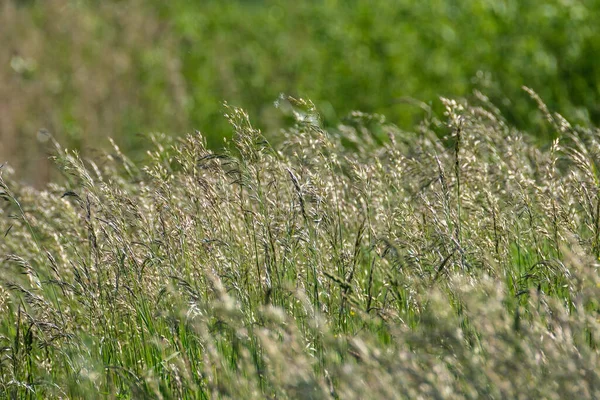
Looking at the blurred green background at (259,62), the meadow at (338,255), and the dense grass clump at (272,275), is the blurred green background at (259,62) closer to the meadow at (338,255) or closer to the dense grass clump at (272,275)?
→ the meadow at (338,255)

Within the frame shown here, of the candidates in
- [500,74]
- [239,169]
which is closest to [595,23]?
[500,74]

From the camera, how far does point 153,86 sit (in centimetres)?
1065

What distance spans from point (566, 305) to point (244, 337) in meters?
1.13

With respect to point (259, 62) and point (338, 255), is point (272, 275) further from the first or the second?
point (259, 62)

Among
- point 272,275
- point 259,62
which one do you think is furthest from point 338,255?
point 259,62

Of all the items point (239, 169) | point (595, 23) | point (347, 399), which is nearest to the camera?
point (347, 399)

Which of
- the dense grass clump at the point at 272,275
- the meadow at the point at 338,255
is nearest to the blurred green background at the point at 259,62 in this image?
the meadow at the point at 338,255

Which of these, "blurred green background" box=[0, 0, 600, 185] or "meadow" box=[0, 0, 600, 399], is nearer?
"meadow" box=[0, 0, 600, 399]

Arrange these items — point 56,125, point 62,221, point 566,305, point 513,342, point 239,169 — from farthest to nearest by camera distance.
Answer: point 56,125 < point 62,221 < point 239,169 < point 566,305 < point 513,342

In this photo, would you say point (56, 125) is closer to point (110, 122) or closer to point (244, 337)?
point (110, 122)

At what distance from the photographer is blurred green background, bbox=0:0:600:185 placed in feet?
25.9

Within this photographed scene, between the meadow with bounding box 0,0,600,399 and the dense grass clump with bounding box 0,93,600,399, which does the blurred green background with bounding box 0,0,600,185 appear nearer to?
the meadow with bounding box 0,0,600,399

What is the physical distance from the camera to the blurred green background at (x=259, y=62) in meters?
7.91

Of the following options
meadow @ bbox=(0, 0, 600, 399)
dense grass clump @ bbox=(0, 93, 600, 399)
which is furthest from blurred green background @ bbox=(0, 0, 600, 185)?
dense grass clump @ bbox=(0, 93, 600, 399)
